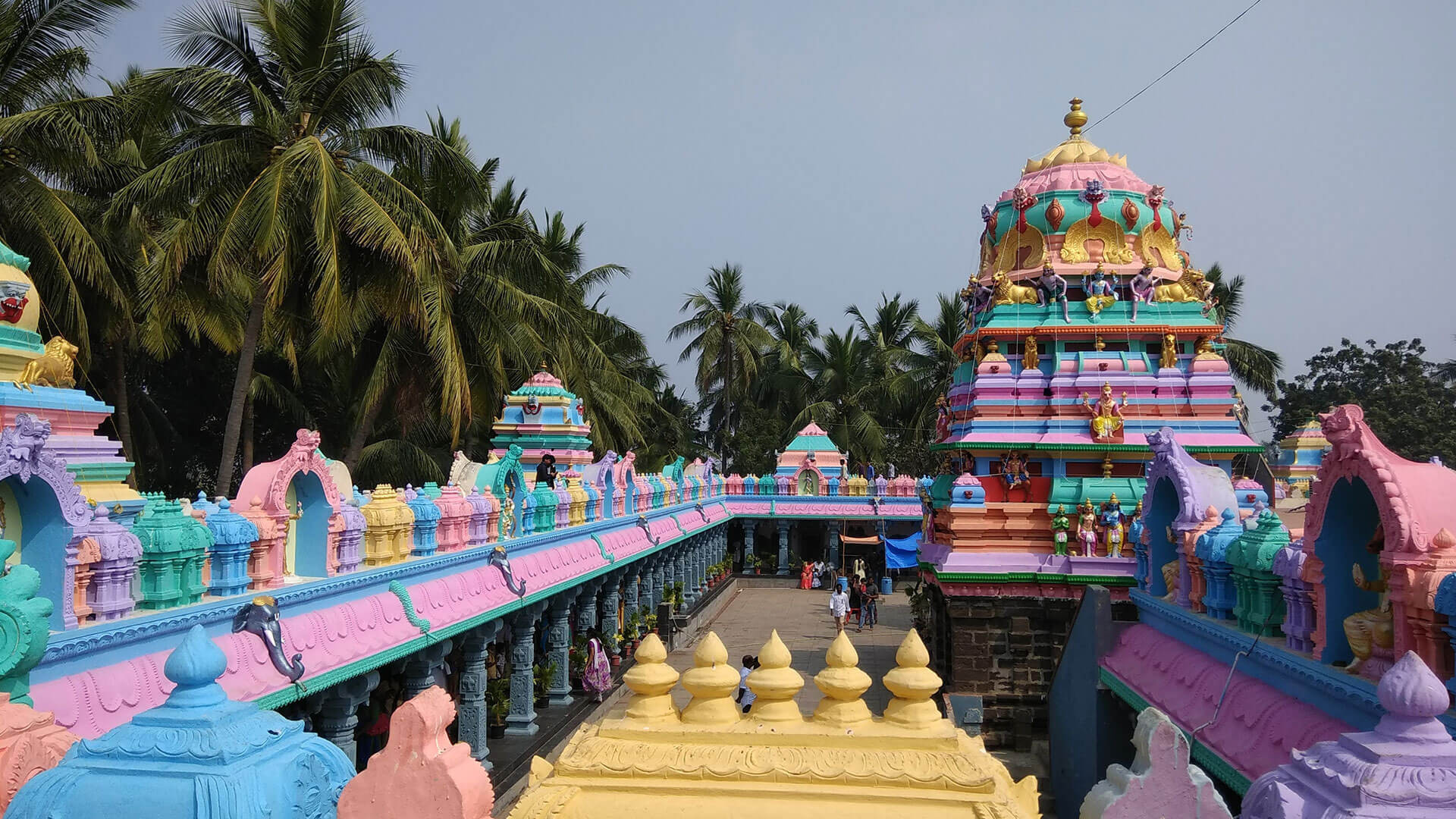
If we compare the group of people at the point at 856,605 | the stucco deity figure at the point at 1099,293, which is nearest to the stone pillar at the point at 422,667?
the stucco deity figure at the point at 1099,293

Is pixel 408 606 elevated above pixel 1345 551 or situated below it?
below

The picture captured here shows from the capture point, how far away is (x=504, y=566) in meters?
12.9

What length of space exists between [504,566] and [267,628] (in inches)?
206

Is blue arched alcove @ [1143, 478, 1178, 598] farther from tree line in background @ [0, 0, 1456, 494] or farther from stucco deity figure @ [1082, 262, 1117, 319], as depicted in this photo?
tree line in background @ [0, 0, 1456, 494]

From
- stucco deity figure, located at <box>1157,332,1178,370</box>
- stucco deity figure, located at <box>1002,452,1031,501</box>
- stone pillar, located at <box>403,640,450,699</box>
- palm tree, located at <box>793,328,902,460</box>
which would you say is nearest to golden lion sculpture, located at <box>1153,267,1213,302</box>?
stucco deity figure, located at <box>1157,332,1178,370</box>

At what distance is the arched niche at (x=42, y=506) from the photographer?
6.25 metres

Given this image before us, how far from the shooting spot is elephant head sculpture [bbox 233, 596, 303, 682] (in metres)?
7.62

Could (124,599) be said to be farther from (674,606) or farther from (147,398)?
(147,398)

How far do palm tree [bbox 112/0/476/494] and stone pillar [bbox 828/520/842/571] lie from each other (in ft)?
67.8

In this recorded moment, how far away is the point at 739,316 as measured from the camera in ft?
158

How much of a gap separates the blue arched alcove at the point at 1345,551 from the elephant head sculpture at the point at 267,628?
22.4ft

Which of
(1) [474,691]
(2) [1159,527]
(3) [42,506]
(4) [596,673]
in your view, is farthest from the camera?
(4) [596,673]

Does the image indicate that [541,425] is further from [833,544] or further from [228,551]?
[833,544]

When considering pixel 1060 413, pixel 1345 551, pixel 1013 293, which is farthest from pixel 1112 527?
pixel 1345 551
